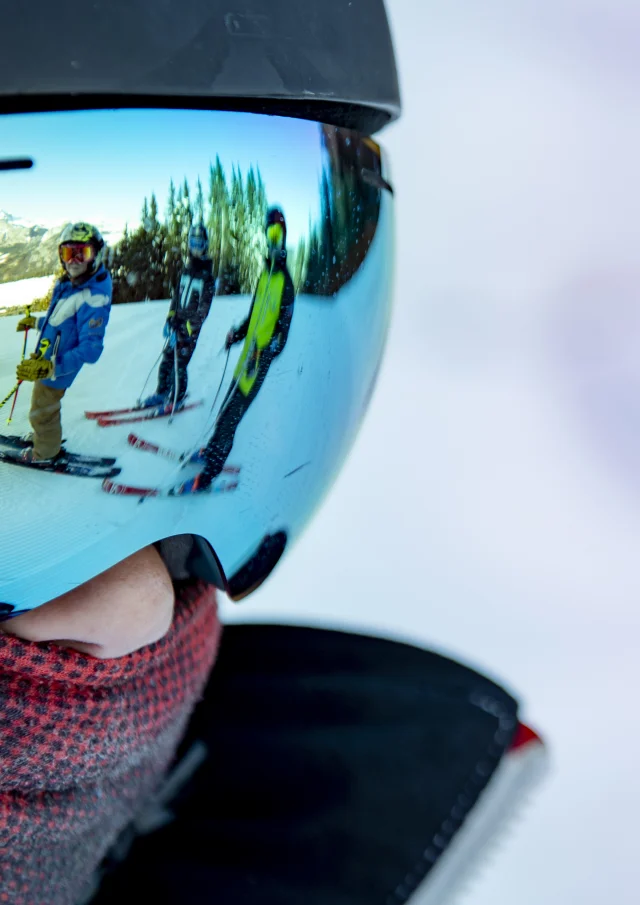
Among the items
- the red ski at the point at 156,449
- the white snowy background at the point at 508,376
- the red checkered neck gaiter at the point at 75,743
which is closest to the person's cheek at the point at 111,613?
the red checkered neck gaiter at the point at 75,743

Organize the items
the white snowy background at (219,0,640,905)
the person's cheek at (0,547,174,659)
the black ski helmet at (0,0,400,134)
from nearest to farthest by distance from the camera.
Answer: the black ski helmet at (0,0,400,134)
the person's cheek at (0,547,174,659)
the white snowy background at (219,0,640,905)

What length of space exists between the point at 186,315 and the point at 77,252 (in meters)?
0.06

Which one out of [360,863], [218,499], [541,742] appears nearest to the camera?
[218,499]

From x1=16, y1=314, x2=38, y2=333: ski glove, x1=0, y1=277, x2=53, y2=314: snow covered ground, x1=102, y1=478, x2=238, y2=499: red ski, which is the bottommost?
x1=102, y1=478, x2=238, y2=499: red ski

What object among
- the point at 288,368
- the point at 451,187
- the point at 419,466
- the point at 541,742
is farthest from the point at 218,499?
the point at 451,187

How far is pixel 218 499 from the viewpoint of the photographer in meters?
0.55

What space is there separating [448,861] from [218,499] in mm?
457

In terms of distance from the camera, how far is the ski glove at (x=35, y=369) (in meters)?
0.45

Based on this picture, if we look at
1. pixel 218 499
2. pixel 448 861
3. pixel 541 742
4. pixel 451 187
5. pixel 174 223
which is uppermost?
pixel 451 187

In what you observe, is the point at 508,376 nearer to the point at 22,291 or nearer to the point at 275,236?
the point at 275,236

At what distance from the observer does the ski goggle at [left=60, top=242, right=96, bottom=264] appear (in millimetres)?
442

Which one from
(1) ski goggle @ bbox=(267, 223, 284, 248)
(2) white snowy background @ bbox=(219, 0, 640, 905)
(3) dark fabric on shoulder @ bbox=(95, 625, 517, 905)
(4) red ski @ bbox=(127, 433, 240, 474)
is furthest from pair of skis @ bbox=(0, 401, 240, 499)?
(2) white snowy background @ bbox=(219, 0, 640, 905)

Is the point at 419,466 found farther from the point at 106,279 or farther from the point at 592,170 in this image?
the point at 106,279

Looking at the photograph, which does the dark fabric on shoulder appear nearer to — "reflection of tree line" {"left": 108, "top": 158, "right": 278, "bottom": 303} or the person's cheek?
the person's cheek
